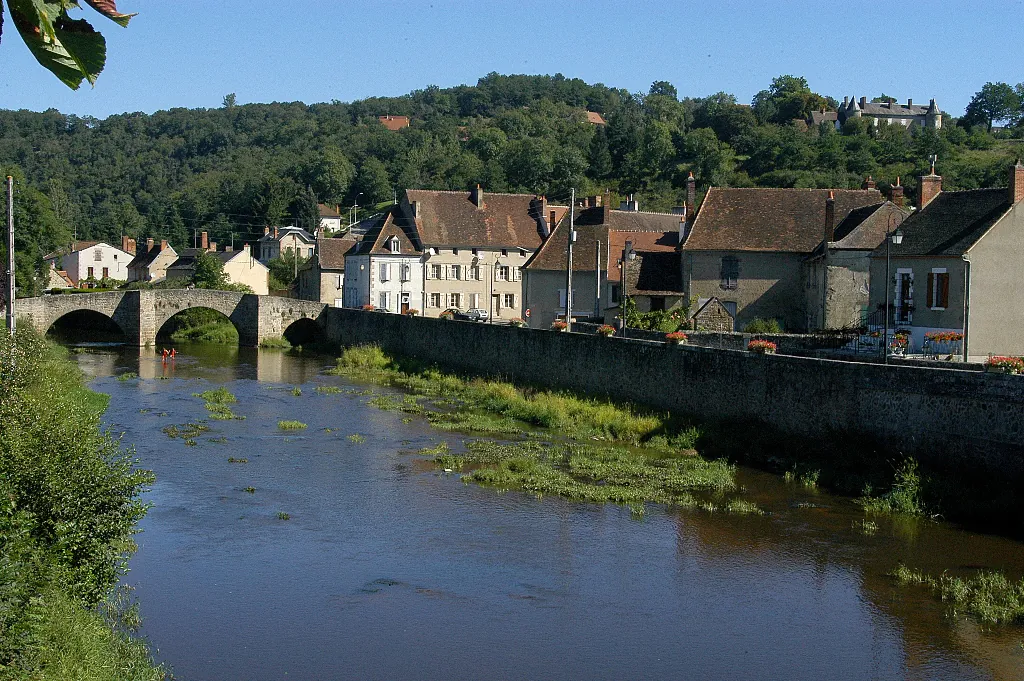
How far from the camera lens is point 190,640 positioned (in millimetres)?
13055

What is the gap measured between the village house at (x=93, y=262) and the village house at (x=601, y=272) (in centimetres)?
5525

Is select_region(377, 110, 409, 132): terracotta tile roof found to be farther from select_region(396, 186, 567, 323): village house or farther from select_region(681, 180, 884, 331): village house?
select_region(681, 180, 884, 331): village house

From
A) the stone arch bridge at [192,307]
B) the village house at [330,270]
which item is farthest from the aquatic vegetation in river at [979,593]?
the village house at [330,270]

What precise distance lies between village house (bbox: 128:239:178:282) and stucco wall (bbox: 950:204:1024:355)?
2655 inches

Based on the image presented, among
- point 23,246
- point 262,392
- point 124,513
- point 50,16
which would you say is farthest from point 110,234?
point 50,16

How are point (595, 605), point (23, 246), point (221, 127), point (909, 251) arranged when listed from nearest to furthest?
point (595, 605)
point (909, 251)
point (23, 246)
point (221, 127)

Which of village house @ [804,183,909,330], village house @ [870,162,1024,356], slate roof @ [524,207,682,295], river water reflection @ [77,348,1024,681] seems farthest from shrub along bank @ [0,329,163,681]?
slate roof @ [524,207,682,295]

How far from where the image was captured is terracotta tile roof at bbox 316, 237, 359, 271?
211ft

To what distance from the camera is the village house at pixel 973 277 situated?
26844 mm

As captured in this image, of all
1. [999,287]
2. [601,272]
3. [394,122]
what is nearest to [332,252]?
[601,272]

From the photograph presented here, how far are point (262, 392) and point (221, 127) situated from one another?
148379 millimetres

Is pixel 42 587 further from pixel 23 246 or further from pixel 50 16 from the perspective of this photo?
pixel 23 246

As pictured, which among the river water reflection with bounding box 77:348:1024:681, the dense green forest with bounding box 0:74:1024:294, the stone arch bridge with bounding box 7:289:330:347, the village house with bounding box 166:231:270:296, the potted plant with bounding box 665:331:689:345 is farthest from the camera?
the dense green forest with bounding box 0:74:1024:294

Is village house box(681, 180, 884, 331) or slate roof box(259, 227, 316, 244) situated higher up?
slate roof box(259, 227, 316, 244)
